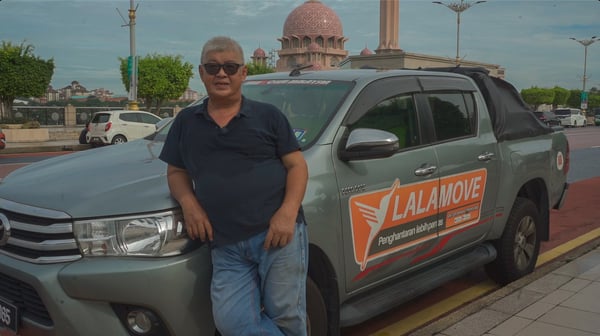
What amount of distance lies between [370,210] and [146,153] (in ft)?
4.41

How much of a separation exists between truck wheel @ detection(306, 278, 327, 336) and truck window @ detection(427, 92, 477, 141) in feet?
5.45

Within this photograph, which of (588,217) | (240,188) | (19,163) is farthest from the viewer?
(19,163)

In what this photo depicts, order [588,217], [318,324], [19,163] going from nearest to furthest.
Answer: [318,324] < [588,217] < [19,163]

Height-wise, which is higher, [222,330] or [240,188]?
[240,188]

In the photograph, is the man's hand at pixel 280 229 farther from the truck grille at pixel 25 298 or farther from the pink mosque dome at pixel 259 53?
the pink mosque dome at pixel 259 53

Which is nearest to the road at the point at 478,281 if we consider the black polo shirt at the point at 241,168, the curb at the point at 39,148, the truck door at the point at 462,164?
the truck door at the point at 462,164

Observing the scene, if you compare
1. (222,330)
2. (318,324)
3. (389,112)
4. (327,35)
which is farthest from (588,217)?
(327,35)

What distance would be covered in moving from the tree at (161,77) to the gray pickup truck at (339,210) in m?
35.6

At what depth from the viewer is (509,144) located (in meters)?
4.75

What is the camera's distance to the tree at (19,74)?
26.4 meters

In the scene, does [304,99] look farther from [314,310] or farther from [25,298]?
[25,298]

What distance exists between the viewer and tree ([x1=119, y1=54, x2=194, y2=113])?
38500 mm

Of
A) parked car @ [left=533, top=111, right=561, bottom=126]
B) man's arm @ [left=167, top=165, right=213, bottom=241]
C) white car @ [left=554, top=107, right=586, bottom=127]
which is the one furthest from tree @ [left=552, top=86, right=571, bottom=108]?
man's arm @ [left=167, top=165, right=213, bottom=241]

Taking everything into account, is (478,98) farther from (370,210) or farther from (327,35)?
(327,35)
